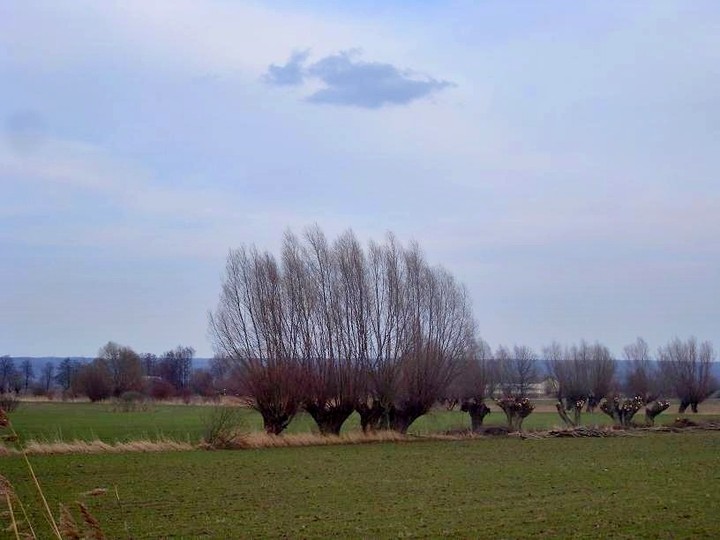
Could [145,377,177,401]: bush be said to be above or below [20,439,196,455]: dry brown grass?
above

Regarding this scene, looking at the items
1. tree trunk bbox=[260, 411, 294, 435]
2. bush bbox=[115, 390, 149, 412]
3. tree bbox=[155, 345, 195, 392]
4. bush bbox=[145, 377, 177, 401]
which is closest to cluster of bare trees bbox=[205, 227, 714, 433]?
tree trunk bbox=[260, 411, 294, 435]

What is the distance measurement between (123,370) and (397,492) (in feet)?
292

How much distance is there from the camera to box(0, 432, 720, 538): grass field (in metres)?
14.0

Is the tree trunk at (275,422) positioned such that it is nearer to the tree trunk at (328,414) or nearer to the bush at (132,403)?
the tree trunk at (328,414)

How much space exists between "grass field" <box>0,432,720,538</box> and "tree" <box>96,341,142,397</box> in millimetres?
70970

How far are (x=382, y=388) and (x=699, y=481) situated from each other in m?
21.6

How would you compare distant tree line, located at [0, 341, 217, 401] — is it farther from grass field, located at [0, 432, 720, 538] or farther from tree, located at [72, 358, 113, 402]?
grass field, located at [0, 432, 720, 538]

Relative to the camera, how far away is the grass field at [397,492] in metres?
14.0

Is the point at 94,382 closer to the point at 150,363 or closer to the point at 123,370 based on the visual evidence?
the point at 123,370

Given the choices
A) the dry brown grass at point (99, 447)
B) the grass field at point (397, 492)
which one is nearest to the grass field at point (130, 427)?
the dry brown grass at point (99, 447)

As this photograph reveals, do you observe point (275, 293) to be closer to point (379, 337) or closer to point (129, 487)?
point (379, 337)

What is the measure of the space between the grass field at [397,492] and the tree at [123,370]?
2794 inches

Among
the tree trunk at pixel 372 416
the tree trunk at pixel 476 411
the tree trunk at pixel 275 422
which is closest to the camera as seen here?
the tree trunk at pixel 275 422

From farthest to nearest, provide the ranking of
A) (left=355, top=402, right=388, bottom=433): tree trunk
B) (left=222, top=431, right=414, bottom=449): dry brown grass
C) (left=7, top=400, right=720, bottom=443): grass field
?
(left=355, top=402, right=388, bottom=433): tree trunk
(left=7, top=400, right=720, bottom=443): grass field
(left=222, top=431, right=414, bottom=449): dry brown grass
